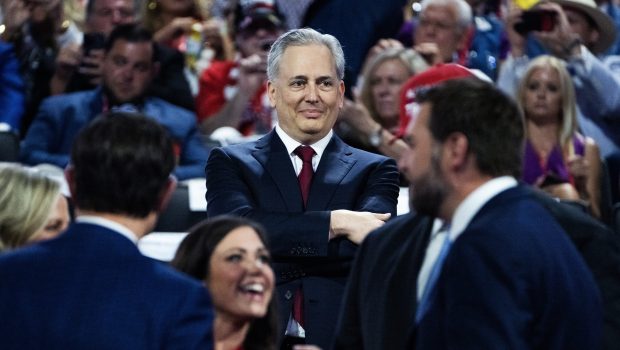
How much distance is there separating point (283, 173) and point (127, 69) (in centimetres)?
343

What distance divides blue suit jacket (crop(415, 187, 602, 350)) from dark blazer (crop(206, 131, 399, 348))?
3.36 feet

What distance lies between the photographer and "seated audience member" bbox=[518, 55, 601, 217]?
7.25m

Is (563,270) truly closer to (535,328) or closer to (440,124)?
(535,328)

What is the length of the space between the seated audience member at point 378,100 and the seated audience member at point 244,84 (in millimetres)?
821

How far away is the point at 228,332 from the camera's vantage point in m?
3.60

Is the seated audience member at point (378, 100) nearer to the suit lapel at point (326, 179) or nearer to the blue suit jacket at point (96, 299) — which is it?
the suit lapel at point (326, 179)

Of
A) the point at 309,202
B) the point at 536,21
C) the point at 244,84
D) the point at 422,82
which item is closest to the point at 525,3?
the point at 536,21

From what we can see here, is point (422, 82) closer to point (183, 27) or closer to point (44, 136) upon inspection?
point (44, 136)

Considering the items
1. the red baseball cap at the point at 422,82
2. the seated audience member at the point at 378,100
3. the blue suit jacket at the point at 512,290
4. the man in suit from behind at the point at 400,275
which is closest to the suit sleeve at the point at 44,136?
the seated audience member at the point at 378,100

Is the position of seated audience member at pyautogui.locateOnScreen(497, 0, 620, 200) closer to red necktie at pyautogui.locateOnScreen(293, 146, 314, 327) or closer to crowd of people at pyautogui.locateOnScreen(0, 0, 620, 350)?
crowd of people at pyautogui.locateOnScreen(0, 0, 620, 350)

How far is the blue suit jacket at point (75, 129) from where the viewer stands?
7371 millimetres

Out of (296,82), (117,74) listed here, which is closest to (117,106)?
(117,74)

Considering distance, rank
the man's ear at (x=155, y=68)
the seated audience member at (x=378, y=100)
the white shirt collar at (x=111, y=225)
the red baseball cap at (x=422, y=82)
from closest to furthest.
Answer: the white shirt collar at (x=111, y=225)
the red baseball cap at (x=422, y=82)
the seated audience member at (x=378, y=100)
the man's ear at (x=155, y=68)

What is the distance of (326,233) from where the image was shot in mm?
4238
